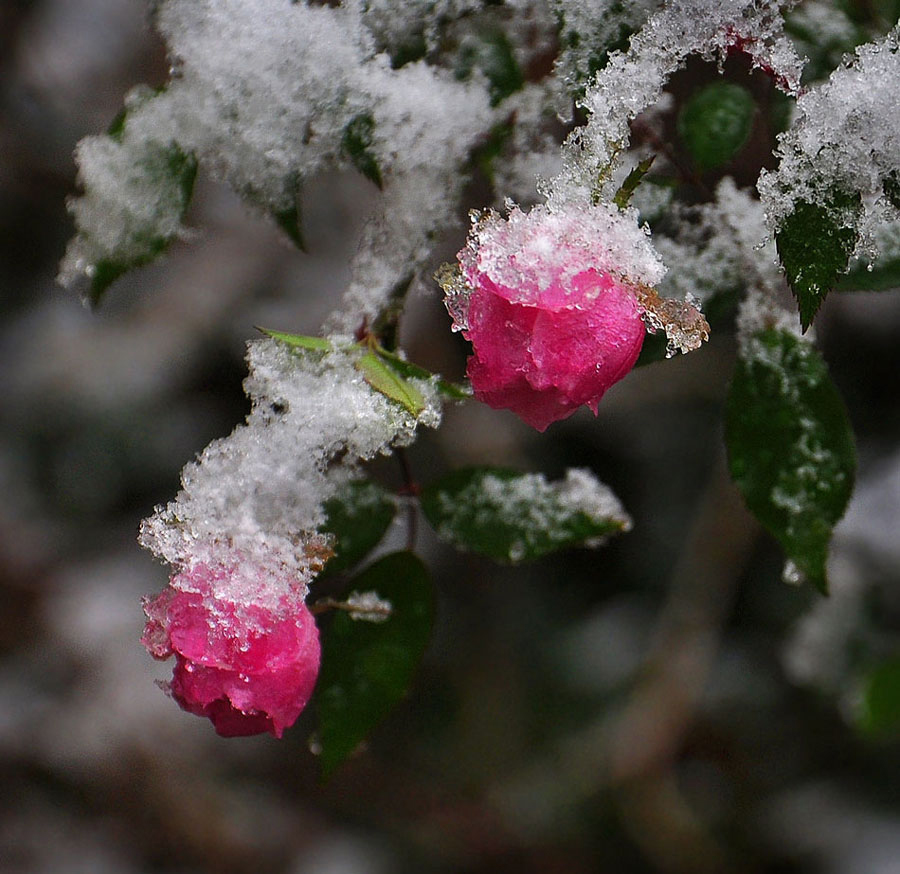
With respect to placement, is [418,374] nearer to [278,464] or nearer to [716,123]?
[278,464]

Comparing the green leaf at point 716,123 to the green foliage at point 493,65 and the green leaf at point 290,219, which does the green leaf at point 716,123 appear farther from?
the green leaf at point 290,219

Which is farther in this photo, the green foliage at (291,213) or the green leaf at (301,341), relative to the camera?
the green foliage at (291,213)

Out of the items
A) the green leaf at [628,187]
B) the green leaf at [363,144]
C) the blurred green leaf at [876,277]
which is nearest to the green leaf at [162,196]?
the green leaf at [363,144]

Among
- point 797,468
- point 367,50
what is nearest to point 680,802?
point 797,468

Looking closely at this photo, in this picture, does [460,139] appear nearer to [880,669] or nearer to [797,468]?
[797,468]

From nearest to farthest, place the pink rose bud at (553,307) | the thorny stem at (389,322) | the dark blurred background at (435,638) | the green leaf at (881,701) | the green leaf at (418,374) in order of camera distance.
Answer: the pink rose bud at (553,307), the green leaf at (418,374), the thorny stem at (389,322), the green leaf at (881,701), the dark blurred background at (435,638)

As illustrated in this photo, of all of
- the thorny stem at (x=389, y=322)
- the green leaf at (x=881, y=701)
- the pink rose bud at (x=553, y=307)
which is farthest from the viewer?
the green leaf at (x=881, y=701)

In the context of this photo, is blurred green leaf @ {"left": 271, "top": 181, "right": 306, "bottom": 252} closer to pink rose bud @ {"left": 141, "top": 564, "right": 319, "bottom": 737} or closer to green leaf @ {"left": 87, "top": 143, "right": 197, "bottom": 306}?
green leaf @ {"left": 87, "top": 143, "right": 197, "bottom": 306}
